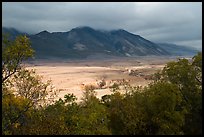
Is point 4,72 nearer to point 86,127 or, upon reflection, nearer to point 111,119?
point 86,127

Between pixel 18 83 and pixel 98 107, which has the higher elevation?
pixel 18 83

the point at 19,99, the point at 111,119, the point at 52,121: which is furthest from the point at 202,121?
the point at 19,99

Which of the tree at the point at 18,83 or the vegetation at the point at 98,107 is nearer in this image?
the tree at the point at 18,83

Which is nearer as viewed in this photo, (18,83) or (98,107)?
(18,83)

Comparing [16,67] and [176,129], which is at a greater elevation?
[16,67]

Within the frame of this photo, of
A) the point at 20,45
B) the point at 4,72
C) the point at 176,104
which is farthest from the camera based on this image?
the point at 176,104

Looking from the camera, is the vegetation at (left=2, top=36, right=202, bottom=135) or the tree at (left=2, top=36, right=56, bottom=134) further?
the vegetation at (left=2, top=36, right=202, bottom=135)

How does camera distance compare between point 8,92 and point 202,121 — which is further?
point 202,121

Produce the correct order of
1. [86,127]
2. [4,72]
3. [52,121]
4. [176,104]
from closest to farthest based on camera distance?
[4,72] < [52,121] < [86,127] < [176,104]
